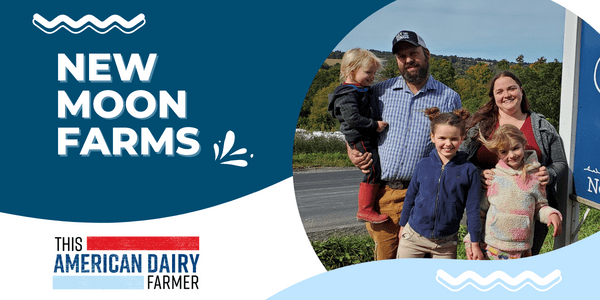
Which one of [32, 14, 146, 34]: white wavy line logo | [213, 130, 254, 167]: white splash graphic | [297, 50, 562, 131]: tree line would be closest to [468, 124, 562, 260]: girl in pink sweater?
[297, 50, 562, 131]: tree line

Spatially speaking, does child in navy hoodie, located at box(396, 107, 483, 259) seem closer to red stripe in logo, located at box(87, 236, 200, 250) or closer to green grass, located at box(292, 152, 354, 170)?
green grass, located at box(292, 152, 354, 170)

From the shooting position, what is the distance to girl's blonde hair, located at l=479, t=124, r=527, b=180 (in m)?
4.17

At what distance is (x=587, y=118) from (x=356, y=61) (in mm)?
2044

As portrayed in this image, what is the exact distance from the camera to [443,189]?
4.09m

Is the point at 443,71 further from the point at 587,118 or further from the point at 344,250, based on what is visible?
the point at 344,250

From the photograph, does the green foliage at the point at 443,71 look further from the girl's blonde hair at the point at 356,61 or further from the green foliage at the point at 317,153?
the green foliage at the point at 317,153

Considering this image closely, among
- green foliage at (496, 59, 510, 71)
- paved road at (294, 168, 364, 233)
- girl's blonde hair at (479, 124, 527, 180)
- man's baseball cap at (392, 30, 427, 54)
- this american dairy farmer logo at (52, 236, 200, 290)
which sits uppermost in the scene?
man's baseball cap at (392, 30, 427, 54)

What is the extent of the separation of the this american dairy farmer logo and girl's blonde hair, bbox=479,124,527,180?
2611mm

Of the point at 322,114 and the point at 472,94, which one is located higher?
the point at 472,94

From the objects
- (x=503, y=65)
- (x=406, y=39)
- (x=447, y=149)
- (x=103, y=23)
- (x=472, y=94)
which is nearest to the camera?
(x=447, y=149)

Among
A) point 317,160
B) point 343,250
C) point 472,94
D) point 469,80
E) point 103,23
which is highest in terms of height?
point 103,23

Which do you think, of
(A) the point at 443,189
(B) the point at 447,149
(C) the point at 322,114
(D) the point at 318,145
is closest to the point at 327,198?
(D) the point at 318,145

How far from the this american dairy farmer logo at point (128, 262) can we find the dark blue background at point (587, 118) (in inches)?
132

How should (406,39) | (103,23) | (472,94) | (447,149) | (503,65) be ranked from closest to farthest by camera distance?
1. (447,149)
2. (406,39)
3. (472,94)
4. (503,65)
5. (103,23)
